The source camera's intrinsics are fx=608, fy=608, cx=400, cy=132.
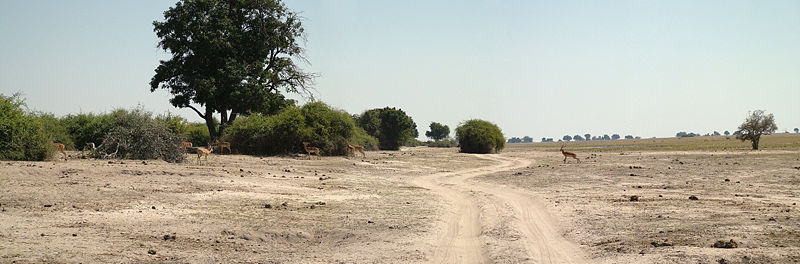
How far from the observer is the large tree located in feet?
104

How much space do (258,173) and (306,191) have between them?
13.6ft

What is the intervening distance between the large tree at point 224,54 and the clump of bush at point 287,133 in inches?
62.3

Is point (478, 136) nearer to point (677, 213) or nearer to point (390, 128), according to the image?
point (390, 128)

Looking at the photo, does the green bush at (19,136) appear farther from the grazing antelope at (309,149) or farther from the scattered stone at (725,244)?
the scattered stone at (725,244)

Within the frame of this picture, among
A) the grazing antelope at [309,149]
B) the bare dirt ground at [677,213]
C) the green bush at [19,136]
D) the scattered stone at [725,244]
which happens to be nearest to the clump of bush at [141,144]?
the green bush at [19,136]

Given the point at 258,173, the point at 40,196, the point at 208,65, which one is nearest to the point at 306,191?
the point at 258,173

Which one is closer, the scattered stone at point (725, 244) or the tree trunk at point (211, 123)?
the scattered stone at point (725, 244)

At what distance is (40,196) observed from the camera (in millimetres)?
10914

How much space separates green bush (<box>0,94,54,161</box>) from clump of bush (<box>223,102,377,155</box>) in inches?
489

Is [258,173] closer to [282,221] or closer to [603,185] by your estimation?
[282,221]

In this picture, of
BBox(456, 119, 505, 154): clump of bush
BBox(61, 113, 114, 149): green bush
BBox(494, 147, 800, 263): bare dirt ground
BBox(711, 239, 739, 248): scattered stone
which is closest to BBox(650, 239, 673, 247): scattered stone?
BBox(494, 147, 800, 263): bare dirt ground

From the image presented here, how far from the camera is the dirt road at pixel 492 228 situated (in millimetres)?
8781

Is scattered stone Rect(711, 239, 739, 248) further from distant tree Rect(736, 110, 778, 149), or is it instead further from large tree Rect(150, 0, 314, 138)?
distant tree Rect(736, 110, 778, 149)

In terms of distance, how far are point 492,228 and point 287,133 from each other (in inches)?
832
